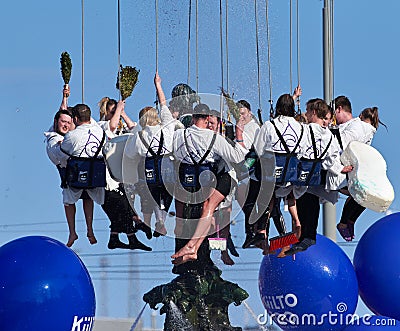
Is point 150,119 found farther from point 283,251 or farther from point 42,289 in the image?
point 42,289

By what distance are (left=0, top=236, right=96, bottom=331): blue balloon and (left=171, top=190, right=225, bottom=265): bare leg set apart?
116 centimetres

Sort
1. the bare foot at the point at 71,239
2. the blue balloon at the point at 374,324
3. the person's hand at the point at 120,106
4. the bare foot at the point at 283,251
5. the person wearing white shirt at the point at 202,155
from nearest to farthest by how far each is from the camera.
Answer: the blue balloon at the point at 374,324 < the person wearing white shirt at the point at 202,155 < the bare foot at the point at 283,251 < the person's hand at the point at 120,106 < the bare foot at the point at 71,239

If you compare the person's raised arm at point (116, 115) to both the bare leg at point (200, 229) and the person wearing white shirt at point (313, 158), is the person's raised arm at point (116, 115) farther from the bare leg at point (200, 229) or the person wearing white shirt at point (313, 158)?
the person wearing white shirt at point (313, 158)

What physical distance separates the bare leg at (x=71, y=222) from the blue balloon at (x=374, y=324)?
298 cm

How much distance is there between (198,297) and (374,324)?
213cm

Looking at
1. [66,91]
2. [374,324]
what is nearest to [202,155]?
[66,91]

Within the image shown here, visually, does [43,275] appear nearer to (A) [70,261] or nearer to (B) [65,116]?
(A) [70,261]

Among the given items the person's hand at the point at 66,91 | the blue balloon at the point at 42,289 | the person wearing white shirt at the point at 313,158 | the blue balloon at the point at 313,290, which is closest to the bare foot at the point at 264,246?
the blue balloon at the point at 313,290

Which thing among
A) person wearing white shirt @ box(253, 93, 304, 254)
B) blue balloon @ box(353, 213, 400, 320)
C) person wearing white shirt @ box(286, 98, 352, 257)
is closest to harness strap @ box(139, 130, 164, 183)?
person wearing white shirt @ box(253, 93, 304, 254)

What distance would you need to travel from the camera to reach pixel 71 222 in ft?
55.4

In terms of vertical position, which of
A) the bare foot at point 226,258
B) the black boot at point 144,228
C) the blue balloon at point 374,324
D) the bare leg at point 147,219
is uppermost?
the bare leg at point 147,219

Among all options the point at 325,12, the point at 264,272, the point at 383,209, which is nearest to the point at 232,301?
the point at 264,272

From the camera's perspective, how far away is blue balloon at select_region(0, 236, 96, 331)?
14.7 m

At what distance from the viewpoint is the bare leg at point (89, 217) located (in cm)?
1684
